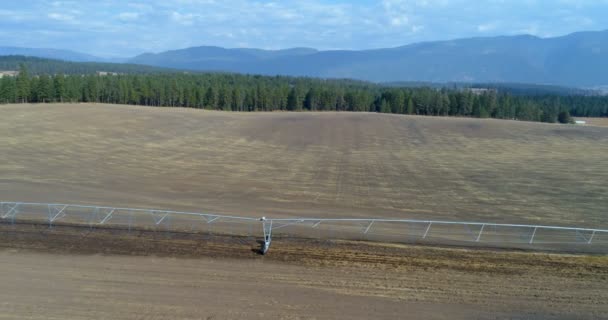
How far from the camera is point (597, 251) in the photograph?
18844 mm

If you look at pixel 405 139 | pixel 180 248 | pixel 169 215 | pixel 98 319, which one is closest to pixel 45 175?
pixel 169 215

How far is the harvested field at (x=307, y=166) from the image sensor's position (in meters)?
25.8

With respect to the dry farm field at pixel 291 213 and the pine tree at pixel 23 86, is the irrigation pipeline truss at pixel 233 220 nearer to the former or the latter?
the dry farm field at pixel 291 213

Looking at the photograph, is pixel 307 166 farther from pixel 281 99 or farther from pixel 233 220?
pixel 281 99

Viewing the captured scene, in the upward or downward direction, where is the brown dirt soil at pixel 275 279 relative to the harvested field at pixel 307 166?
downward

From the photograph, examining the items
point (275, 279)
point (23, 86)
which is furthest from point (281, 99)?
point (275, 279)

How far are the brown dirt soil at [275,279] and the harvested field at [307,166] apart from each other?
5793 millimetres

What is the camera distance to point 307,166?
3809cm

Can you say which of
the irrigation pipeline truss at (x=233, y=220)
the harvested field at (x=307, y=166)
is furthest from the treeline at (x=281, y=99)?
the irrigation pipeline truss at (x=233, y=220)

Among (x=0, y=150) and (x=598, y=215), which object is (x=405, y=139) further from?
(x=0, y=150)

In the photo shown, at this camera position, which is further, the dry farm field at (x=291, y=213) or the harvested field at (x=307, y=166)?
the harvested field at (x=307, y=166)

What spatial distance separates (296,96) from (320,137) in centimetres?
4972

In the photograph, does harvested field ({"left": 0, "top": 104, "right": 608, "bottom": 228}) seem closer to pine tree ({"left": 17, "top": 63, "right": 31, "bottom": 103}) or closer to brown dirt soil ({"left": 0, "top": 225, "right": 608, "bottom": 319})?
brown dirt soil ({"left": 0, "top": 225, "right": 608, "bottom": 319})

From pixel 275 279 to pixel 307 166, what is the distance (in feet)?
74.8
